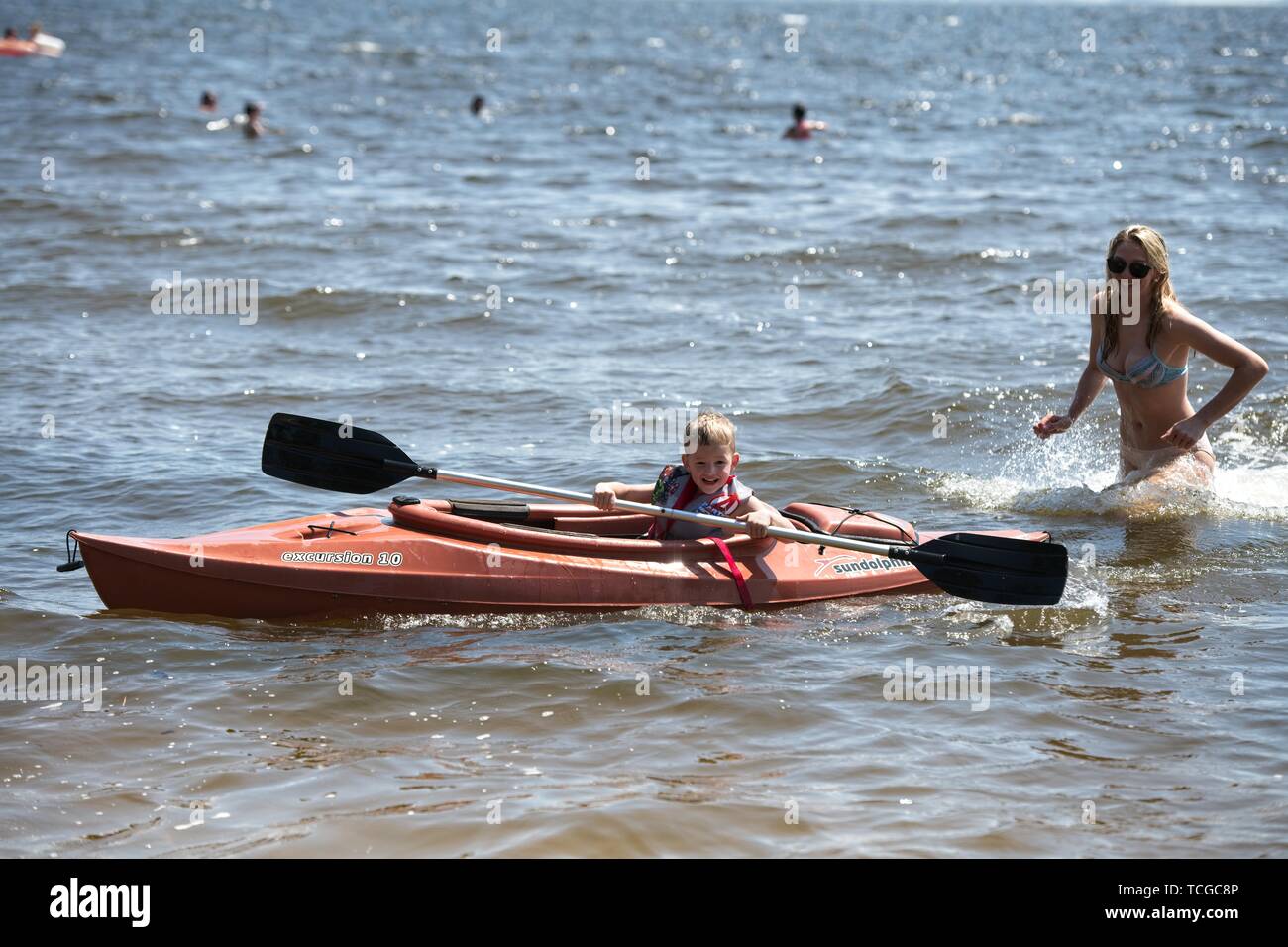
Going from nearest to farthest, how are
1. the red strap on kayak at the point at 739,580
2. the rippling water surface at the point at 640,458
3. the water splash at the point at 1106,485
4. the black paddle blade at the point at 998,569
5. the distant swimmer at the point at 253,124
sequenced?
the rippling water surface at the point at 640,458, the black paddle blade at the point at 998,569, the red strap on kayak at the point at 739,580, the water splash at the point at 1106,485, the distant swimmer at the point at 253,124

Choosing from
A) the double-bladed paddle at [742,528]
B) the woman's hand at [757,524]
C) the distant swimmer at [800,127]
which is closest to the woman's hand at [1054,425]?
the double-bladed paddle at [742,528]

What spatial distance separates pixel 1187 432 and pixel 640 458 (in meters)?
3.21

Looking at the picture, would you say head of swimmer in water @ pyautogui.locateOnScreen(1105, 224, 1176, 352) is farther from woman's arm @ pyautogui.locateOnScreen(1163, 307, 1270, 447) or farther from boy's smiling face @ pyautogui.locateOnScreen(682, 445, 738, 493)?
boy's smiling face @ pyautogui.locateOnScreen(682, 445, 738, 493)

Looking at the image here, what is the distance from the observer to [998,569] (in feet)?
19.8

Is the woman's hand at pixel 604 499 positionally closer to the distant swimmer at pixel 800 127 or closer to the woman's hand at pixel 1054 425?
the woman's hand at pixel 1054 425

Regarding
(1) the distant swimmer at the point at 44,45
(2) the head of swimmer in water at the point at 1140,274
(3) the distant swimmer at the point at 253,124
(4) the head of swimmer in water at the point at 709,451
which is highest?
(1) the distant swimmer at the point at 44,45

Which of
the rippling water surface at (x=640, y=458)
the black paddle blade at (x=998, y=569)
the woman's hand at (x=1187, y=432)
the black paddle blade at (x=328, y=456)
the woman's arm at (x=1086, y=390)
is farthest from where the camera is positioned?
the woman's arm at (x=1086, y=390)

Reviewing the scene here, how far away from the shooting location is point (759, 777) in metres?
4.77

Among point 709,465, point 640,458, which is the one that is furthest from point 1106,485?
point 709,465

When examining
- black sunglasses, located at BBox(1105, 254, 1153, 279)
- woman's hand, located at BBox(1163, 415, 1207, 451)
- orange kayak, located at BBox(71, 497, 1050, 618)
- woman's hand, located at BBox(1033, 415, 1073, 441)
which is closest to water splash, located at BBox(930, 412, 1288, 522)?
woman's hand, located at BBox(1163, 415, 1207, 451)

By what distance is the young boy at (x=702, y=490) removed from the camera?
20.1 feet

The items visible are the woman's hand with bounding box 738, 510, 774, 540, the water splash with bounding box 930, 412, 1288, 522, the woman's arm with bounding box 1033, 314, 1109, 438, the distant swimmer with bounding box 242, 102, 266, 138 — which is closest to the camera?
the woman's hand with bounding box 738, 510, 774, 540

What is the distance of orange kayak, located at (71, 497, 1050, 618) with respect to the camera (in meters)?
5.96

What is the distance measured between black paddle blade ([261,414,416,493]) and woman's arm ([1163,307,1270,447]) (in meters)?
3.62
